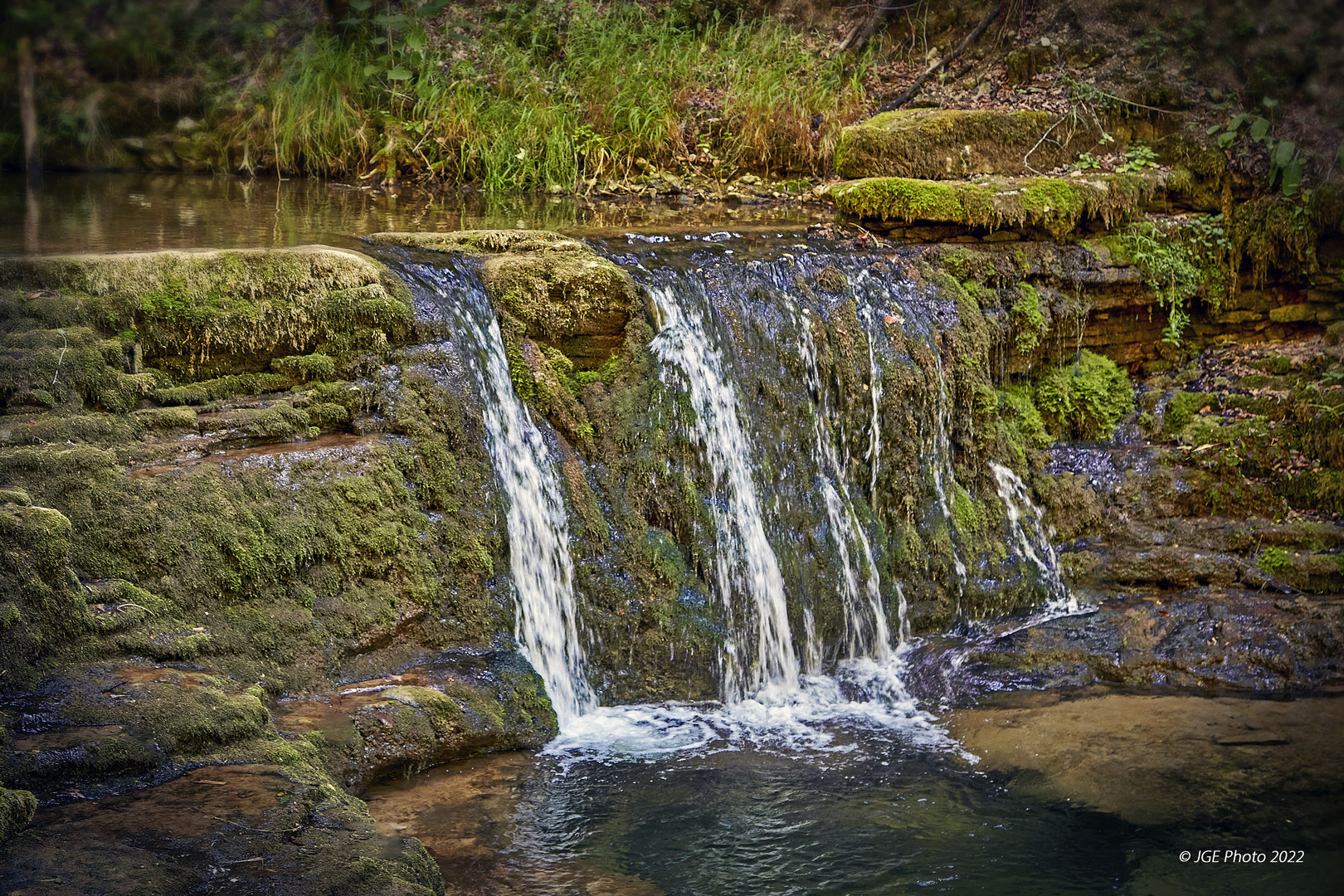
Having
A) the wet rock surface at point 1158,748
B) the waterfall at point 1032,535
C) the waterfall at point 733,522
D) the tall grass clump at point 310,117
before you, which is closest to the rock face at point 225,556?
the waterfall at point 733,522

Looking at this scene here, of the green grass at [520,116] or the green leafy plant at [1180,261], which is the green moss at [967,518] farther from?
the green grass at [520,116]

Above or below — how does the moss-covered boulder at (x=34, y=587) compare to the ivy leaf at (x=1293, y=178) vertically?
below

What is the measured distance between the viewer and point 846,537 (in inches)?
242

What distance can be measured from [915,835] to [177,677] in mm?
2891

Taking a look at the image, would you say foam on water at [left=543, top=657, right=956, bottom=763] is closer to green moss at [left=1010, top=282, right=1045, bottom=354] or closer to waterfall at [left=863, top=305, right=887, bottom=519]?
waterfall at [left=863, top=305, right=887, bottom=519]

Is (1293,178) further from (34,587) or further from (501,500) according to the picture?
(34,587)

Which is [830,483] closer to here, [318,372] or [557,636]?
[557,636]

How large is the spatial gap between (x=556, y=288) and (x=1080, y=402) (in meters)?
4.18

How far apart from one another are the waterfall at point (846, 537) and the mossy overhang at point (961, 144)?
283 cm

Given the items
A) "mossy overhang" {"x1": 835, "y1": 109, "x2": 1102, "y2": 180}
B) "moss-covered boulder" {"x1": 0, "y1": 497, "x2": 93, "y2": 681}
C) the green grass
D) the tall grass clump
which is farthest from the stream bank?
the tall grass clump

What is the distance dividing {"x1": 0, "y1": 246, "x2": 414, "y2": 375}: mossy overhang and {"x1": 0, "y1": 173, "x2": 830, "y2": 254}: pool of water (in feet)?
1.93

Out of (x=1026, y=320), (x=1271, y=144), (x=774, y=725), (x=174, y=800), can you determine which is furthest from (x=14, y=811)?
(x=1271, y=144)

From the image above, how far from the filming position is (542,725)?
4668mm

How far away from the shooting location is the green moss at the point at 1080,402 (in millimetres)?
7500
